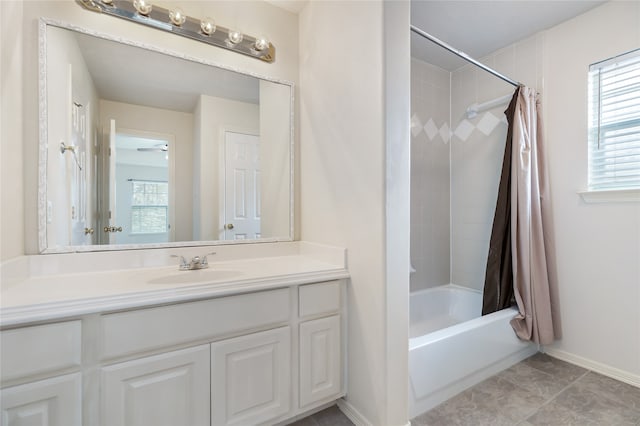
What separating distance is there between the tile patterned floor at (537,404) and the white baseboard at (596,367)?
45 mm

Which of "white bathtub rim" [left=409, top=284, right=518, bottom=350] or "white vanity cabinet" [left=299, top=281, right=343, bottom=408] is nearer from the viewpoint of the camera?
"white vanity cabinet" [left=299, top=281, right=343, bottom=408]

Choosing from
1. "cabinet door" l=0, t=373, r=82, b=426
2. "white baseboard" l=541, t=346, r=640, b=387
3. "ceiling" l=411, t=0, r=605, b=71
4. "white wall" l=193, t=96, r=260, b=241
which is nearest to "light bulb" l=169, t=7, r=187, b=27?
"white wall" l=193, t=96, r=260, b=241

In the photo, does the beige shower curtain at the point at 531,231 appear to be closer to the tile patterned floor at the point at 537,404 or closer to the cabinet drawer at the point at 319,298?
the tile patterned floor at the point at 537,404

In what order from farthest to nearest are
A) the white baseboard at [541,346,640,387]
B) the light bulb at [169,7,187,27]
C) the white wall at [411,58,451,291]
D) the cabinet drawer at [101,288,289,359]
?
the white wall at [411,58,451,291] < the white baseboard at [541,346,640,387] < the light bulb at [169,7,187,27] < the cabinet drawer at [101,288,289,359]

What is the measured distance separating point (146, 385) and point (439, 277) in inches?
98.5

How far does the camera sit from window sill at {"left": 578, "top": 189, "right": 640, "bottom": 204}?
175 cm

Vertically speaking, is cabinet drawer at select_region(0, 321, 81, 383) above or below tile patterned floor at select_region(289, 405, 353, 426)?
above

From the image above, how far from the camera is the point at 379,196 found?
132 centimetres

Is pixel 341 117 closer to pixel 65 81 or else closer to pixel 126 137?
pixel 126 137

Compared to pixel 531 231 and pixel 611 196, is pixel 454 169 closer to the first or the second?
pixel 531 231

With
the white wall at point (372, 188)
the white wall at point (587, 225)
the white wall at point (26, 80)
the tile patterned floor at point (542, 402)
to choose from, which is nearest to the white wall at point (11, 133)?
the white wall at point (26, 80)

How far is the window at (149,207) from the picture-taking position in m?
1.49

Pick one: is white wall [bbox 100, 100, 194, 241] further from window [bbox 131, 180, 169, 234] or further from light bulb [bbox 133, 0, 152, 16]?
light bulb [bbox 133, 0, 152, 16]

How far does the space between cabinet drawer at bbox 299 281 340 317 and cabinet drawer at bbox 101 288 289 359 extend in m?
0.09
